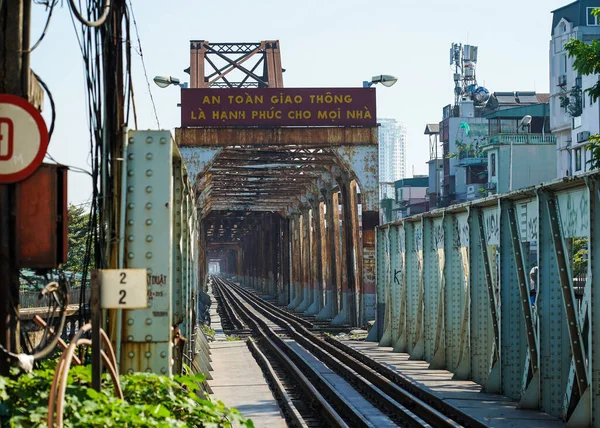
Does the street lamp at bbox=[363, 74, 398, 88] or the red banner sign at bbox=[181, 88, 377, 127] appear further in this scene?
the red banner sign at bbox=[181, 88, 377, 127]

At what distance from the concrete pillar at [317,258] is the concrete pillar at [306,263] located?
2.28 m

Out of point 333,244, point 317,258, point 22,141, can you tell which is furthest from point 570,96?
point 22,141

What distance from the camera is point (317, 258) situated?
45.5 meters

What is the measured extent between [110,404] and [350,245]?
29.0m

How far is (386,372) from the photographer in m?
20.0

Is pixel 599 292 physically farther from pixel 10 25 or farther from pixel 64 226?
pixel 10 25

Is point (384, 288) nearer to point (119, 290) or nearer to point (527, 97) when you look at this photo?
point (119, 290)

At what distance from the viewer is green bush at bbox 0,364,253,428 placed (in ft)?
20.7

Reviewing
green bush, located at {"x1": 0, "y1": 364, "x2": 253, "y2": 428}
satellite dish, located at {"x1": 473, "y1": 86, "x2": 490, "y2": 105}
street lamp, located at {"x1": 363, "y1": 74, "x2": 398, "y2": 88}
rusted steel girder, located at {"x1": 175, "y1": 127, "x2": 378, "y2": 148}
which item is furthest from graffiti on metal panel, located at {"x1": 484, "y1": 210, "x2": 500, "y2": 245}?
satellite dish, located at {"x1": 473, "y1": 86, "x2": 490, "y2": 105}

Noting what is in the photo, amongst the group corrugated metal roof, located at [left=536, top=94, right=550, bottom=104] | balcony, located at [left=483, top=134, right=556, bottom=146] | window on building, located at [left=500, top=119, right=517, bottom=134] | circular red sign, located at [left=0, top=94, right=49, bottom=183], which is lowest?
circular red sign, located at [left=0, top=94, right=49, bottom=183]

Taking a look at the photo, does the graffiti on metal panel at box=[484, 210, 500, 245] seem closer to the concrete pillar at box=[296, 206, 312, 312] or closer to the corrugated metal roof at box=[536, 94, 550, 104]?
the concrete pillar at box=[296, 206, 312, 312]

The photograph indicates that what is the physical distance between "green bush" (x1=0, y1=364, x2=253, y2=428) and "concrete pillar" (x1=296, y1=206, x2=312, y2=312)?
42.0m

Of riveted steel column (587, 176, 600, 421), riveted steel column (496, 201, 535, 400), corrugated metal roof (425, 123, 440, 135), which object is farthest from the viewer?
corrugated metal roof (425, 123, 440, 135)

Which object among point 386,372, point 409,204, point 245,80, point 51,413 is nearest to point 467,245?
point 386,372
